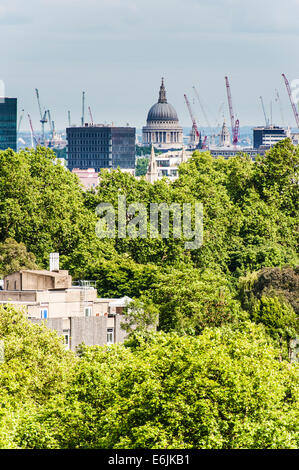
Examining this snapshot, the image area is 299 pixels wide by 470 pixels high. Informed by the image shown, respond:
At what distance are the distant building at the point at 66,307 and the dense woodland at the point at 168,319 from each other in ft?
5.90

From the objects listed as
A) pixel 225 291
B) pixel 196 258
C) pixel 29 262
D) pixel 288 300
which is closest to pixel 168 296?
pixel 225 291

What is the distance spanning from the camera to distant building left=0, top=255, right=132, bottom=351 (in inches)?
3095

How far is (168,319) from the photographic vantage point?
83.8 metres

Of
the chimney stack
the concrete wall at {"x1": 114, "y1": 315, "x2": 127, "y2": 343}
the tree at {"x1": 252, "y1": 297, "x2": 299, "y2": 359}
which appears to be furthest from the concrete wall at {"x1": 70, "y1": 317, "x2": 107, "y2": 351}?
the chimney stack

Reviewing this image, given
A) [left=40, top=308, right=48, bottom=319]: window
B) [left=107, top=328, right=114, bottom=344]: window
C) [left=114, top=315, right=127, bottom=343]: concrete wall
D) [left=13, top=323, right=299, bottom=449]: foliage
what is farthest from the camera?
[left=114, top=315, right=127, bottom=343]: concrete wall

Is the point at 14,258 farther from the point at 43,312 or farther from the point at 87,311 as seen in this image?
the point at 43,312

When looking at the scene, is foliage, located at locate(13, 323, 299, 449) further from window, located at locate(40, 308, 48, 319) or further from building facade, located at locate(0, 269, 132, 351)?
window, located at locate(40, 308, 48, 319)

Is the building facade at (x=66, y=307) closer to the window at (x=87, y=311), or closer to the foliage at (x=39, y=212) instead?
the window at (x=87, y=311)

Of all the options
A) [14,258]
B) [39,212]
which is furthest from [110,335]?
→ [39,212]

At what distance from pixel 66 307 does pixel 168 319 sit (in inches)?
218

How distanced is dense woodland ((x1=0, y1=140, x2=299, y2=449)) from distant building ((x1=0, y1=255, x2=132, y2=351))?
180 cm

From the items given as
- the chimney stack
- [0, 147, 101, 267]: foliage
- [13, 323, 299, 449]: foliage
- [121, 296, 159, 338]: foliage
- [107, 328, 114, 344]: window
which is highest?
[0, 147, 101, 267]: foliage
